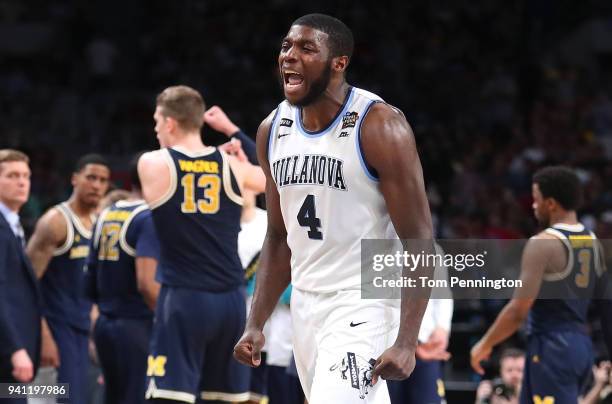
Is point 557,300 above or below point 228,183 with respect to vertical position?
below

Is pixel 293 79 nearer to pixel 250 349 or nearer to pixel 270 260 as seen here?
pixel 270 260

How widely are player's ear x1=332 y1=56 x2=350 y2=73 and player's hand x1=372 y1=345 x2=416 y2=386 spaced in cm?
119

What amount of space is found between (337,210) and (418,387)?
2877 mm

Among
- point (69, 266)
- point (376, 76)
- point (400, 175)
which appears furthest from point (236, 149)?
point (376, 76)

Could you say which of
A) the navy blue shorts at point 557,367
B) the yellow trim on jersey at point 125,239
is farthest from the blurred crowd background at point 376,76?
the navy blue shorts at point 557,367

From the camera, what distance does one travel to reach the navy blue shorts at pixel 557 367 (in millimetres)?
6695

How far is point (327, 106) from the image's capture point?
4.73 meters

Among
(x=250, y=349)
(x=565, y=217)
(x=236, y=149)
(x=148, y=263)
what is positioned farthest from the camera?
(x=148, y=263)

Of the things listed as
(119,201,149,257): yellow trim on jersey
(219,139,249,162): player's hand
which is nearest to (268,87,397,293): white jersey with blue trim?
(219,139,249,162): player's hand

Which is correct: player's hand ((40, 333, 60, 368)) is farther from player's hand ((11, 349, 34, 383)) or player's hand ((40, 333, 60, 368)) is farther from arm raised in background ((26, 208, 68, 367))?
player's hand ((11, 349, 34, 383))

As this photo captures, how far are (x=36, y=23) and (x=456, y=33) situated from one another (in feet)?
23.6

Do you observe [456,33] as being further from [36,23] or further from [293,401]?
[293,401]

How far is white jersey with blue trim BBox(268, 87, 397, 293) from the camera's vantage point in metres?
4.61

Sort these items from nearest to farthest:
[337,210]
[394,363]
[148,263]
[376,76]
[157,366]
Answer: [394,363]
[337,210]
[157,366]
[148,263]
[376,76]
